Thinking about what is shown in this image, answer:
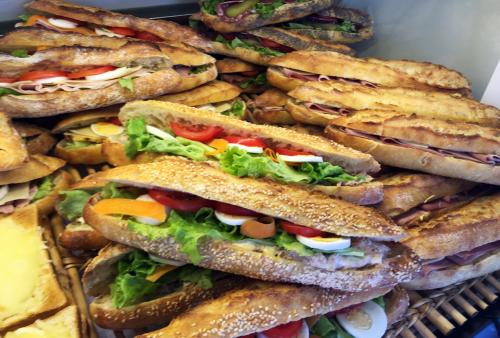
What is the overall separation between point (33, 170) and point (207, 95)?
4.55 ft

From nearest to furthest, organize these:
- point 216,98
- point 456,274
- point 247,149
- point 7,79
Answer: point 247,149, point 456,274, point 7,79, point 216,98

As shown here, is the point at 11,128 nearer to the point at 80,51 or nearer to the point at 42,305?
the point at 80,51

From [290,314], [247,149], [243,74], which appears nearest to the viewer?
[290,314]

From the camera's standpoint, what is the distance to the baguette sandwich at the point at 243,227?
2301 millimetres

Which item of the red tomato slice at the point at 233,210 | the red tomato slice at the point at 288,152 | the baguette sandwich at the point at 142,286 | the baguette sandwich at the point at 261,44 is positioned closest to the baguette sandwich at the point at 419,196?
the red tomato slice at the point at 288,152

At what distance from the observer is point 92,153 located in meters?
3.38

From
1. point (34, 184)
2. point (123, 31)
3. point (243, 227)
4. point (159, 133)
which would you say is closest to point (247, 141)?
point (159, 133)

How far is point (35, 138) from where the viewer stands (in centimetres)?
339

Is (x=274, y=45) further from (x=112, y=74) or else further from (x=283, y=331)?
(x=283, y=331)

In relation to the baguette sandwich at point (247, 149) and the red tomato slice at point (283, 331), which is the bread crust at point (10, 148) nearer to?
the baguette sandwich at point (247, 149)

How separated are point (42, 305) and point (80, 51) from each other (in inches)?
67.7

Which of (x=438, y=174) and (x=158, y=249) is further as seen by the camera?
(x=438, y=174)

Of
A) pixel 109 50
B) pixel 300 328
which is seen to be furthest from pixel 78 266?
pixel 109 50

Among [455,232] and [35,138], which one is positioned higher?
[455,232]
